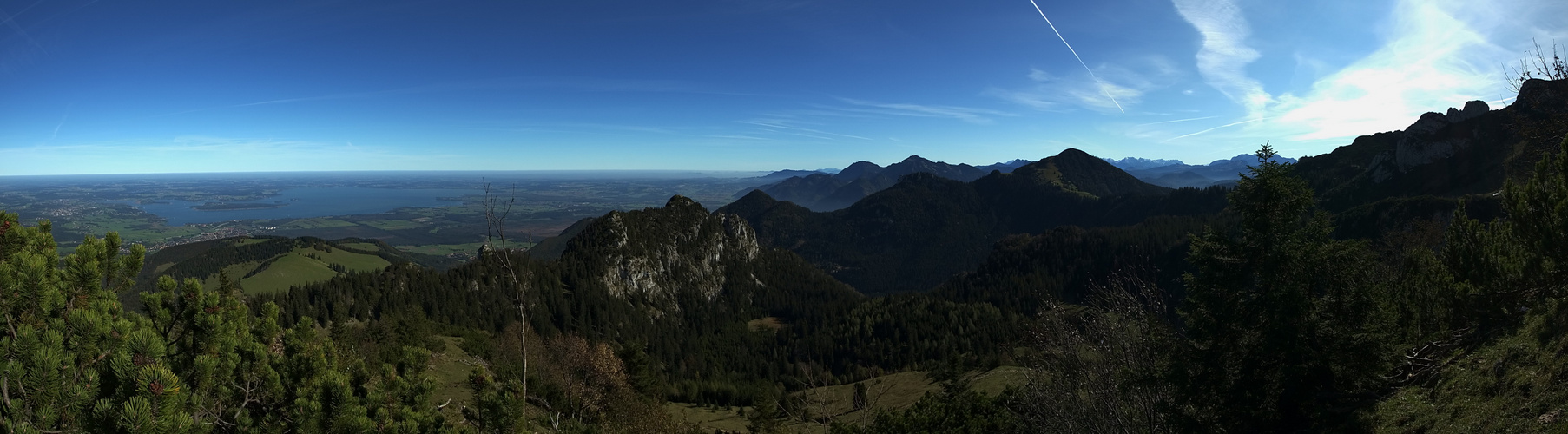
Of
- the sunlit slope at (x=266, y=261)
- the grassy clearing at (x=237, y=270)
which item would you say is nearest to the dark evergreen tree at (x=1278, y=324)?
the sunlit slope at (x=266, y=261)

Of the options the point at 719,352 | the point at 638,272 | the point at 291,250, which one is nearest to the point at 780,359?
the point at 719,352

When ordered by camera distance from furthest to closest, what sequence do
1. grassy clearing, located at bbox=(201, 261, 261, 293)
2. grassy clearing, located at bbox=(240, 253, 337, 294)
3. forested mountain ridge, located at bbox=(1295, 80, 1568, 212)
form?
grassy clearing, located at bbox=(201, 261, 261, 293), grassy clearing, located at bbox=(240, 253, 337, 294), forested mountain ridge, located at bbox=(1295, 80, 1568, 212)

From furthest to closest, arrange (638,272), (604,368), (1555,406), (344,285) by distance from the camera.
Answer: (638,272), (344,285), (604,368), (1555,406)

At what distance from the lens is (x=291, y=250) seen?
6841 inches

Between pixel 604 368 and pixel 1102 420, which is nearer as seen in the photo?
pixel 1102 420

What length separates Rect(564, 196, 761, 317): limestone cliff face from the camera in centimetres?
14362

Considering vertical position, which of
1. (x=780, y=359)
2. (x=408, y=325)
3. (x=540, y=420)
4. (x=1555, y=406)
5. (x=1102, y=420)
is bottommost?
(x=780, y=359)

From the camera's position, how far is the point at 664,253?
541ft

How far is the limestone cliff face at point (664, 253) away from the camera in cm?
14362

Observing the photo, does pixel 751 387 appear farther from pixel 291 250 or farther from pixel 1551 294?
pixel 291 250

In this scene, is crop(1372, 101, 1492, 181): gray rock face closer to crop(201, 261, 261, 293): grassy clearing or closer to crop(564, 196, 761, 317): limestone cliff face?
crop(564, 196, 761, 317): limestone cliff face

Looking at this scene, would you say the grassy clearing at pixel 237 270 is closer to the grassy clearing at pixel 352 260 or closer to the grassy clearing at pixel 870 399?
the grassy clearing at pixel 352 260

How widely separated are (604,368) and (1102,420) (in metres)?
31.6

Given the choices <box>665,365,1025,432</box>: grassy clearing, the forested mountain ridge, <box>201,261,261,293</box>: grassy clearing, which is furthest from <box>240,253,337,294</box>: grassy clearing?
the forested mountain ridge
